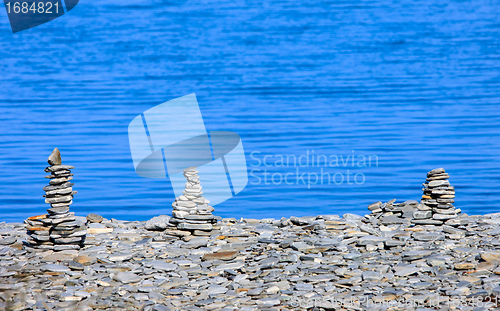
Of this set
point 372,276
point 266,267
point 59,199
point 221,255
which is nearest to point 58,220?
point 59,199

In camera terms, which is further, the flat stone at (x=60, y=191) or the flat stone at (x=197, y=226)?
the flat stone at (x=197, y=226)

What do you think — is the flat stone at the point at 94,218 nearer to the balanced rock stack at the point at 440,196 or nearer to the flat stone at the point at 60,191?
the flat stone at the point at 60,191

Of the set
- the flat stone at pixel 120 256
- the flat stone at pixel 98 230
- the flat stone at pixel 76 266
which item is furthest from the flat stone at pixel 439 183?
the flat stone at pixel 76 266

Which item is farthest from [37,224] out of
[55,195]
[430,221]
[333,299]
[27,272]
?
[430,221]

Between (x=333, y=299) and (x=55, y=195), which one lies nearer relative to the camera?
(x=333, y=299)

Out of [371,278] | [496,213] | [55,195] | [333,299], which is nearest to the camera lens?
[333,299]

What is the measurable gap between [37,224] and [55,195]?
1.17 m

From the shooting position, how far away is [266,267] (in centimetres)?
1090

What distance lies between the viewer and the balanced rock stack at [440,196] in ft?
45.6

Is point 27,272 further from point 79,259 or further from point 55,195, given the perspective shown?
point 55,195

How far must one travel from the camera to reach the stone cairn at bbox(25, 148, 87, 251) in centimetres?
1198

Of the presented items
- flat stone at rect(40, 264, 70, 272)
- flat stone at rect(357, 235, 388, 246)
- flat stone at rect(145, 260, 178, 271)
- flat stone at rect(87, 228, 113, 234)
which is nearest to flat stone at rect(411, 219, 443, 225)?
flat stone at rect(357, 235, 388, 246)

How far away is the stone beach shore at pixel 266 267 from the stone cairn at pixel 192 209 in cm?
25

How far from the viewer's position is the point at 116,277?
1062cm
